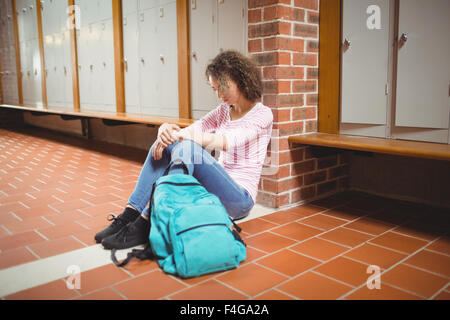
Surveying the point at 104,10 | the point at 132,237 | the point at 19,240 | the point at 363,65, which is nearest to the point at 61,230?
the point at 19,240

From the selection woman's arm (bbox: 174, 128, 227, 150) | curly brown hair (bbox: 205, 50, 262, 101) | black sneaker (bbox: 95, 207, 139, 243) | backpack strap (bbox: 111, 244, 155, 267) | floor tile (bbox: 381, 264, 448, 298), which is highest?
curly brown hair (bbox: 205, 50, 262, 101)

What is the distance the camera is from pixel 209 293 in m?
1.51

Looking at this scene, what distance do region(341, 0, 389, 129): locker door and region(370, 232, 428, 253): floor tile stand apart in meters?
0.73

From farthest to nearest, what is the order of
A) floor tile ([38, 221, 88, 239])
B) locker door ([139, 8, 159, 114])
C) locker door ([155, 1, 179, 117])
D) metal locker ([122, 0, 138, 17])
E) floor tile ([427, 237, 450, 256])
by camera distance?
metal locker ([122, 0, 138, 17]) → locker door ([139, 8, 159, 114]) → locker door ([155, 1, 179, 117]) → floor tile ([38, 221, 88, 239]) → floor tile ([427, 237, 450, 256])

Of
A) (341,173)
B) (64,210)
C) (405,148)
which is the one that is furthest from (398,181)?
(64,210)

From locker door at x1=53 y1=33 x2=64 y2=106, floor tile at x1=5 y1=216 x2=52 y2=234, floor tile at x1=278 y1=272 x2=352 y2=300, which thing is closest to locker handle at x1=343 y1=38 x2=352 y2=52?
floor tile at x1=278 y1=272 x2=352 y2=300

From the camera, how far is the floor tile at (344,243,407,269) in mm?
1790

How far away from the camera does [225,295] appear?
1496 mm

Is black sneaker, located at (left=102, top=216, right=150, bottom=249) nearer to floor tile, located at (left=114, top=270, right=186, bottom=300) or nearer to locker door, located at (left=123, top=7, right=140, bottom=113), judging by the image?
floor tile, located at (left=114, top=270, right=186, bottom=300)

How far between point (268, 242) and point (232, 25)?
209 centimetres

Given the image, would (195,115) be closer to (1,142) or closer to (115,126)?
(115,126)

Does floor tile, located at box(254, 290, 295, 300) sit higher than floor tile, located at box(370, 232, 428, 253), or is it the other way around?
floor tile, located at box(370, 232, 428, 253)

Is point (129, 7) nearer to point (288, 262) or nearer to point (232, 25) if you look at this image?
point (232, 25)

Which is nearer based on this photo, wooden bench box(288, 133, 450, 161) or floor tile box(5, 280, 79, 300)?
floor tile box(5, 280, 79, 300)
